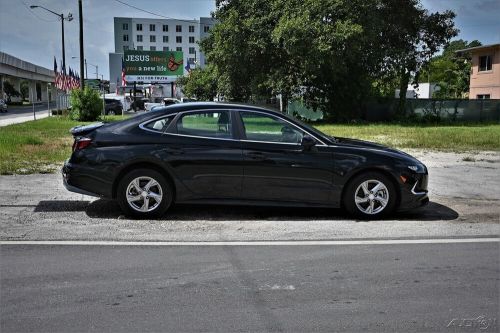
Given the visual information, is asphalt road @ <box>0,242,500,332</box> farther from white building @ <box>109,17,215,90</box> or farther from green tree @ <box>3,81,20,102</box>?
white building @ <box>109,17,215,90</box>

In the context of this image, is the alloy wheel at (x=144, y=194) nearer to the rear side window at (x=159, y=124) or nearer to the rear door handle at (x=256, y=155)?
the rear side window at (x=159, y=124)

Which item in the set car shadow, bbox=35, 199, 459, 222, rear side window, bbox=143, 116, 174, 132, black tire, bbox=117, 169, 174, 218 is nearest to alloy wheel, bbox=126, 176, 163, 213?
black tire, bbox=117, 169, 174, 218

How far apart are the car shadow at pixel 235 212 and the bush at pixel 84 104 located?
26958 mm

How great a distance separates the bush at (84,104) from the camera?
33.9m

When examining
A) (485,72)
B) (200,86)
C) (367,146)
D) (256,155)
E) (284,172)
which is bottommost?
(284,172)

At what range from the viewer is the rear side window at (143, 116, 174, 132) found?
7.33 meters

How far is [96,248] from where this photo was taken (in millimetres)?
5879

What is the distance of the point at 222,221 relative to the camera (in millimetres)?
7270

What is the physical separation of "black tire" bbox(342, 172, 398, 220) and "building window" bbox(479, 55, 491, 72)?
3968 centimetres

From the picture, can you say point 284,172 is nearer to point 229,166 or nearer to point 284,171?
point 284,171

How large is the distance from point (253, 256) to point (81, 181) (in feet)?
9.48

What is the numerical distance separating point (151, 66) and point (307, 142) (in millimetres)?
54038

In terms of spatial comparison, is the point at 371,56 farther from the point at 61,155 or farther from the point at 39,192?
the point at 39,192

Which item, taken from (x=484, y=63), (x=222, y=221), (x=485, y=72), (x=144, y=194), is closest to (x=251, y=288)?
(x=222, y=221)
